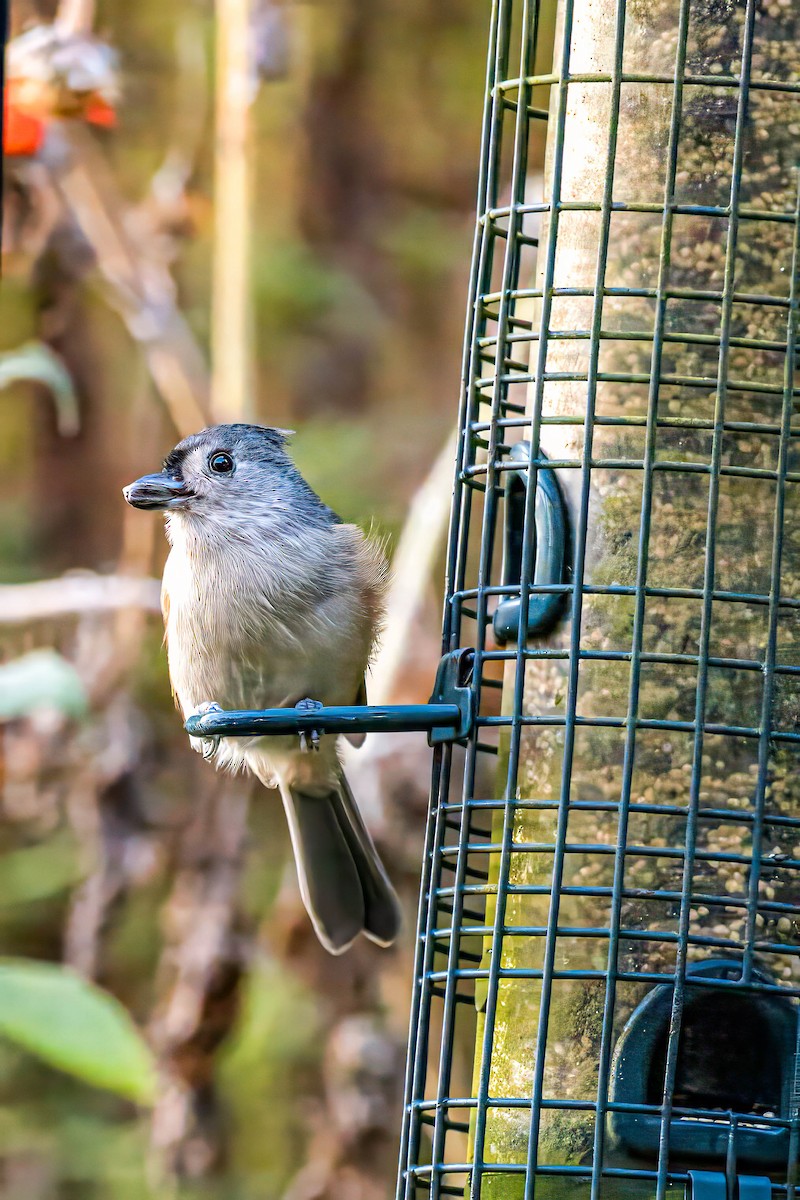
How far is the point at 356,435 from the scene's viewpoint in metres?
7.78

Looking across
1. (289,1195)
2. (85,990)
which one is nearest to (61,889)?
(289,1195)

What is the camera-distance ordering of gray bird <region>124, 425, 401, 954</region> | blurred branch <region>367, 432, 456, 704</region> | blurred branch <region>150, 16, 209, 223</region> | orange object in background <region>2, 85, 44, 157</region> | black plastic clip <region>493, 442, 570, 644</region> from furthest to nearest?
blurred branch <region>150, 16, 209, 223</region>
blurred branch <region>367, 432, 456, 704</region>
orange object in background <region>2, 85, 44, 157</region>
gray bird <region>124, 425, 401, 954</region>
black plastic clip <region>493, 442, 570, 644</region>

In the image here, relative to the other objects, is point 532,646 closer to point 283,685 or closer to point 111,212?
point 283,685

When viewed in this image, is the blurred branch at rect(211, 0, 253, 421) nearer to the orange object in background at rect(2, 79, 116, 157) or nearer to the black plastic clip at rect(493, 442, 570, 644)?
the orange object in background at rect(2, 79, 116, 157)

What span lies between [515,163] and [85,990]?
2.22 m

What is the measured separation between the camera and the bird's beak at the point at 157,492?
510cm

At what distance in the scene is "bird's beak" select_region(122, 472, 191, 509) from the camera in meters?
5.10

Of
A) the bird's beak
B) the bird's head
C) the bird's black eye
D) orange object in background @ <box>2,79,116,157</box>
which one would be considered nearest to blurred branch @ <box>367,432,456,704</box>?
the bird's head

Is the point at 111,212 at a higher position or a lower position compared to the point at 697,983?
higher

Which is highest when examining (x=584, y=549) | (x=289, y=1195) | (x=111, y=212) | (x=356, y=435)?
(x=111, y=212)

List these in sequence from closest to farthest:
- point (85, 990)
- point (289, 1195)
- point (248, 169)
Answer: point (85, 990) < point (289, 1195) < point (248, 169)

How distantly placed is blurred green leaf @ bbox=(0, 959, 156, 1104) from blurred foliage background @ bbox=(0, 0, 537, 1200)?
4.01 feet

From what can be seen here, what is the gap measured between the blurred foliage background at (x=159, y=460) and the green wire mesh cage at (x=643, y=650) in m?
1.54

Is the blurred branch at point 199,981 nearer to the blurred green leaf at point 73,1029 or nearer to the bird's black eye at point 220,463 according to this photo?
the bird's black eye at point 220,463
